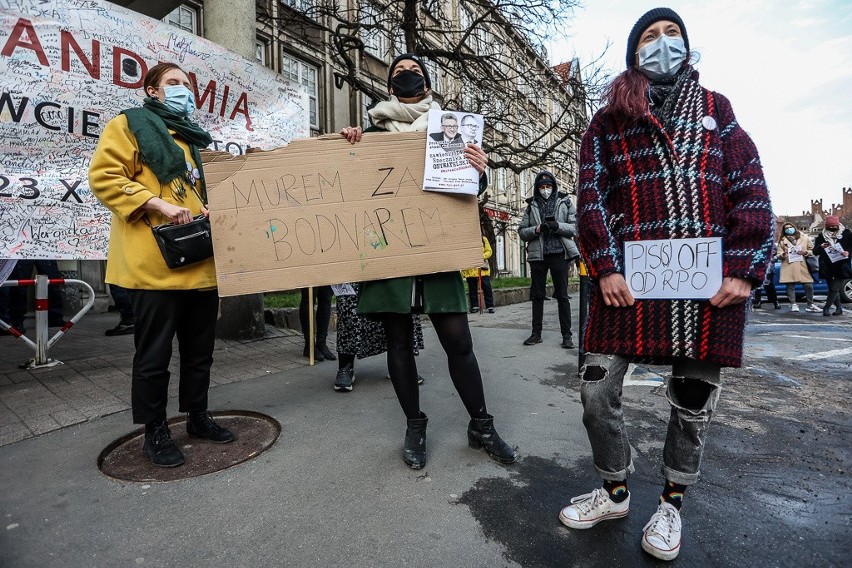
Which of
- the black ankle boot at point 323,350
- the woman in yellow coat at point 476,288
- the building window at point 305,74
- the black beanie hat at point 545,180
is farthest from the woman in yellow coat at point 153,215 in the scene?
the building window at point 305,74

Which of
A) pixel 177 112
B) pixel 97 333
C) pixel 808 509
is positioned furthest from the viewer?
pixel 97 333

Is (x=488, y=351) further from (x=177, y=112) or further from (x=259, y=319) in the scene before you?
(x=177, y=112)

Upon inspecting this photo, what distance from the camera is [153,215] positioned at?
7.38 ft

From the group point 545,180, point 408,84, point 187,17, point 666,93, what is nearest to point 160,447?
point 408,84

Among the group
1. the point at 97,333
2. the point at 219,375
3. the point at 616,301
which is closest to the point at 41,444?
the point at 219,375

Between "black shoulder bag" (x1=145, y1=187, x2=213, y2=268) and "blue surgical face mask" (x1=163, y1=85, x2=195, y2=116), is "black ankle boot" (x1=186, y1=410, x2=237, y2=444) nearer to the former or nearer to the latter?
"black shoulder bag" (x1=145, y1=187, x2=213, y2=268)

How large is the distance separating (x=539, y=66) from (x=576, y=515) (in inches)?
499

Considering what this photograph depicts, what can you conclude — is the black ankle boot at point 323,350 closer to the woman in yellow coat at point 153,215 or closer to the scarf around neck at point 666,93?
the woman in yellow coat at point 153,215

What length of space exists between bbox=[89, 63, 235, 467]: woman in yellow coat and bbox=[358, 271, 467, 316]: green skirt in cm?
84

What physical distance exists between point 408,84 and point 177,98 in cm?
120

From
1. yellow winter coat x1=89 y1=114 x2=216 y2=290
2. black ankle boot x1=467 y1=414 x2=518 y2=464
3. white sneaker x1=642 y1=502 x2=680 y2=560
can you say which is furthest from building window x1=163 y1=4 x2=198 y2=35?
white sneaker x1=642 y1=502 x2=680 y2=560

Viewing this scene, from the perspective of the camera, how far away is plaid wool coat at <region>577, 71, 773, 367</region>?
1572 mm

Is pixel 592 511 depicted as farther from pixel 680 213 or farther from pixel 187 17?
pixel 187 17

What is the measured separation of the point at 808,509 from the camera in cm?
190
